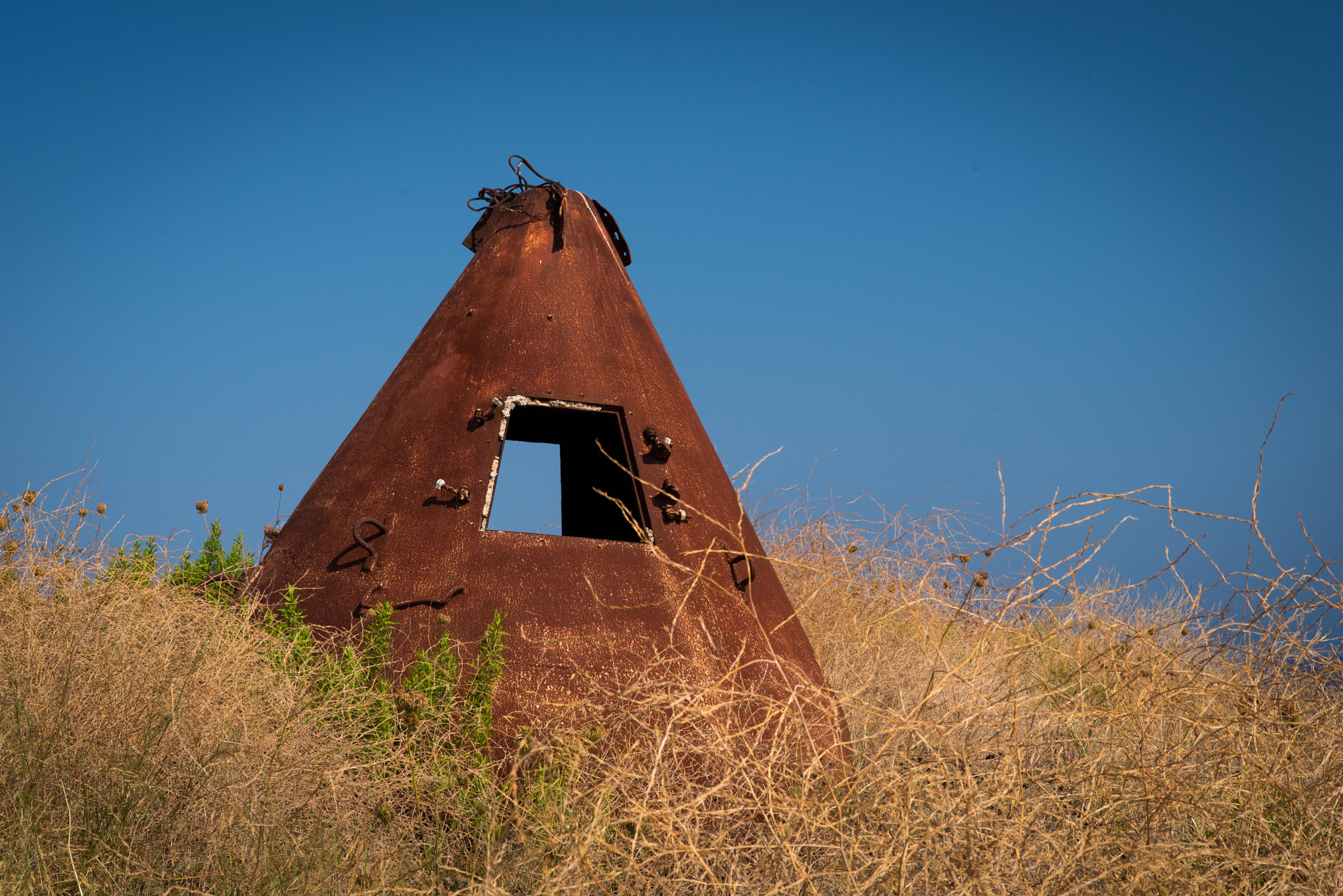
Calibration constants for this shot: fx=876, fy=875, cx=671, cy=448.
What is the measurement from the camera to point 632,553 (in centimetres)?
396

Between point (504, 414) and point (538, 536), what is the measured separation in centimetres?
65

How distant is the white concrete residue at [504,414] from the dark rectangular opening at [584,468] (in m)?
0.81

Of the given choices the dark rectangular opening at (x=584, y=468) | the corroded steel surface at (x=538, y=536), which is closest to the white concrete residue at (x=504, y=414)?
the corroded steel surface at (x=538, y=536)

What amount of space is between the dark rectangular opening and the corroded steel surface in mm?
689

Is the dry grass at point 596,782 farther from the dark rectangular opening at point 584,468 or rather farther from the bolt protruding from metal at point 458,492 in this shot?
the dark rectangular opening at point 584,468

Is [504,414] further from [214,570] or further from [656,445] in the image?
[214,570]

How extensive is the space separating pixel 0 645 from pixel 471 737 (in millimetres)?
1992

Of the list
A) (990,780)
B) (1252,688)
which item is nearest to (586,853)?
(990,780)

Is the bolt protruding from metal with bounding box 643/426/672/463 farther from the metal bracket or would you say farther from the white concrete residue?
the metal bracket

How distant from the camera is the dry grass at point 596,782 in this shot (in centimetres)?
280

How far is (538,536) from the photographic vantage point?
396 cm

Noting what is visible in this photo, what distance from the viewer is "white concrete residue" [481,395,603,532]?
13.3 ft

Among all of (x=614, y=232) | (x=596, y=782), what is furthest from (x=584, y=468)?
(x=596, y=782)

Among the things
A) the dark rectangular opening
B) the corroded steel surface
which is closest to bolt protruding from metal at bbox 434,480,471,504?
the corroded steel surface
